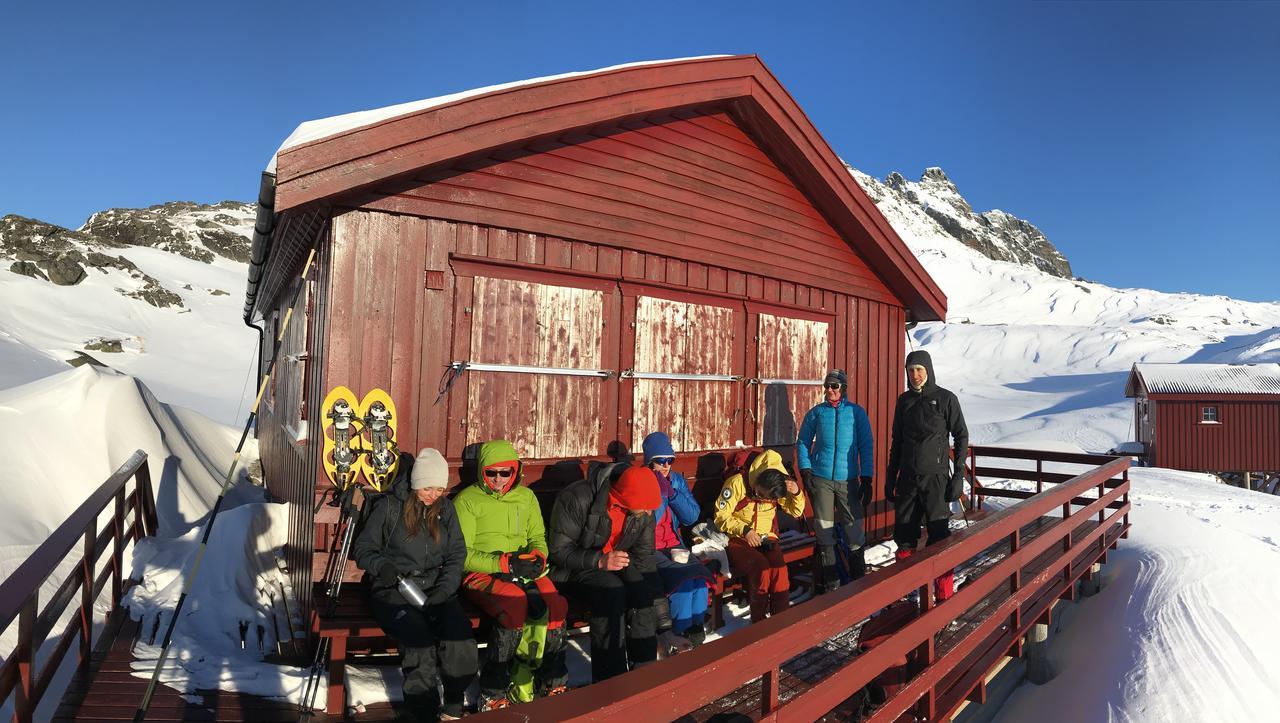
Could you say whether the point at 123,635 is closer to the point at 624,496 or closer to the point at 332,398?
the point at 332,398

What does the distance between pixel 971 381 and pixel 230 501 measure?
5135 cm

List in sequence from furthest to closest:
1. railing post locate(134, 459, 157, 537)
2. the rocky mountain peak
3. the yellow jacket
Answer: the rocky mountain peak
railing post locate(134, 459, 157, 537)
the yellow jacket

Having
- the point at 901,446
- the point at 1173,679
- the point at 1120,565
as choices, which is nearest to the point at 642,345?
the point at 901,446

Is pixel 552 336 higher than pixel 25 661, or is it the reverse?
pixel 552 336

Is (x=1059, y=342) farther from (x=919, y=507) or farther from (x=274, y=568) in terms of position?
(x=274, y=568)

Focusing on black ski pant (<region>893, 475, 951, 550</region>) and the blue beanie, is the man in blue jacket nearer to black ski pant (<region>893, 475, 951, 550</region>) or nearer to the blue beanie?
black ski pant (<region>893, 475, 951, 550</region>)

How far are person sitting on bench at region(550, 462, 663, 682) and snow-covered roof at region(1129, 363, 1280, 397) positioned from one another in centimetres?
2685

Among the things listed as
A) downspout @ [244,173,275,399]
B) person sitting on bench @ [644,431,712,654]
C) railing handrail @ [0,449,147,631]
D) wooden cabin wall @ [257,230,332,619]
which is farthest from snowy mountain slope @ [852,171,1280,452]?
railing handrail @ [0,449,147,631]

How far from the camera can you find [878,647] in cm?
321

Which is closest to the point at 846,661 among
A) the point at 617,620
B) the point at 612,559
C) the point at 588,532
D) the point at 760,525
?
the point at 760,525

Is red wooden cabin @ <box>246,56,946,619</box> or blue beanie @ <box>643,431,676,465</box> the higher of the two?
red wooden cabin @ <box>246,56,946,619</box>

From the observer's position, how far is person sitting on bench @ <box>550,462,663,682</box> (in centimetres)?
416

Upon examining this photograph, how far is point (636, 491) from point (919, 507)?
2.67 m

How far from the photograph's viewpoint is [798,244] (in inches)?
294
